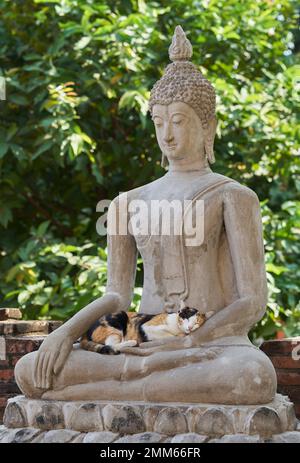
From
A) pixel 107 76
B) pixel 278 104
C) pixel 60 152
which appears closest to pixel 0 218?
pixel 60 152

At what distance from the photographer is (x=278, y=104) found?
7.92 m

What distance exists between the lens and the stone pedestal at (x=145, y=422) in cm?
421

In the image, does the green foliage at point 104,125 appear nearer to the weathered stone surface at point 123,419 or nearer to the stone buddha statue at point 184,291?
the stone buddha statue at point 184,291

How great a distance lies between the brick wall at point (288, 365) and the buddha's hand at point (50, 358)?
1.57 metres

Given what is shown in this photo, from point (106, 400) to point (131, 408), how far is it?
0.19 meters

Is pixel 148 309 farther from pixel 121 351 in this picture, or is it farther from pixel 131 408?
pixel 131 408

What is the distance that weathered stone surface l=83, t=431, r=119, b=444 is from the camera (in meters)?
4.31

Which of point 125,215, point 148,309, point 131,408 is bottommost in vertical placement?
point 131,408

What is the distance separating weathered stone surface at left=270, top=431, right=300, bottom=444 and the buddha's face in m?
1.69

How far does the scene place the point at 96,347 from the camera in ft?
15.5

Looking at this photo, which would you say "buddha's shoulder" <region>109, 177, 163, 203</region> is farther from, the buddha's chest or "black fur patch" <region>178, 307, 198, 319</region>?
"black fur patch" <region>178, 307, 198, 319</region>

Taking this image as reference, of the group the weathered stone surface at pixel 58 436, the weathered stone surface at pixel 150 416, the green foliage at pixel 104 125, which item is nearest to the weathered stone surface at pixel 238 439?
the weathered stone surface at pixel 150 416

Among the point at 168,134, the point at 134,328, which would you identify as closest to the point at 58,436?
the point at 134,328

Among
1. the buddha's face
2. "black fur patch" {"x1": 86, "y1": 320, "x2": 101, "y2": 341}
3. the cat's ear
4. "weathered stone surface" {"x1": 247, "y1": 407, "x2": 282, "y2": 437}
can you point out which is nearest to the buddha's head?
the buddha's face
